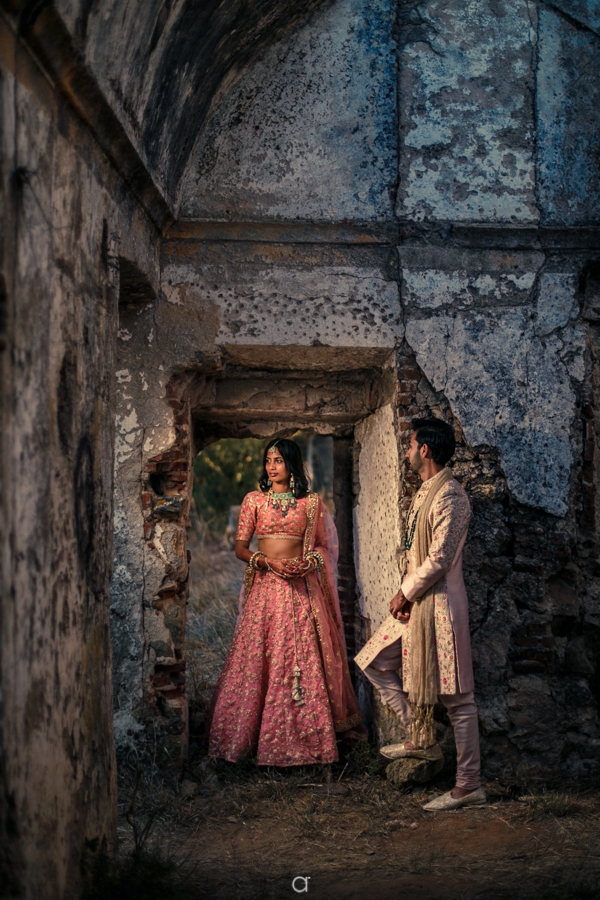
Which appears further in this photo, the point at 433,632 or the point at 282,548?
the point at 282,548

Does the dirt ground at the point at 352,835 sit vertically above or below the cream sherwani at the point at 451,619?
below

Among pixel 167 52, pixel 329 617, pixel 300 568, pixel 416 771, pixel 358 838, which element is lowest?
pixel 358 838

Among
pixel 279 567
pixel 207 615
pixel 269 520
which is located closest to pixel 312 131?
pixel 269 520

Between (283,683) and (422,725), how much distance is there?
3.12 feet

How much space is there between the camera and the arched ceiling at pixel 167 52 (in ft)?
9.41

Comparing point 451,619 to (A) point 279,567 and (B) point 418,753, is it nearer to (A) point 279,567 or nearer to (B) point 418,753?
(B) point 418,753

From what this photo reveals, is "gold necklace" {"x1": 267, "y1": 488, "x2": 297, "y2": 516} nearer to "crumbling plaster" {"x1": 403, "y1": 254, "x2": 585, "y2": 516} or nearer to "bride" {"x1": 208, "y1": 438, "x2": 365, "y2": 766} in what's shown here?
"bride" {"x1": 208, "y1": 438, "x2": 365, "y2": 766}

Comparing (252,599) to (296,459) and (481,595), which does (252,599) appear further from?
(481,595)

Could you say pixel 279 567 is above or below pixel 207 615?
above

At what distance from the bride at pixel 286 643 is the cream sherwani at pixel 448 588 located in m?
0.85

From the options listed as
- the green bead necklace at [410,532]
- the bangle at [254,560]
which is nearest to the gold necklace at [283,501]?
the bangle at [254,560]

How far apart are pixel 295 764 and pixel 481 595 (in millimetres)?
1359

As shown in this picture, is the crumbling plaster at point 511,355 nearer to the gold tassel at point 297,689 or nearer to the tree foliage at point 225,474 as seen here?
the gold tassel at point 297,689

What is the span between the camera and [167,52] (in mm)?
3641
